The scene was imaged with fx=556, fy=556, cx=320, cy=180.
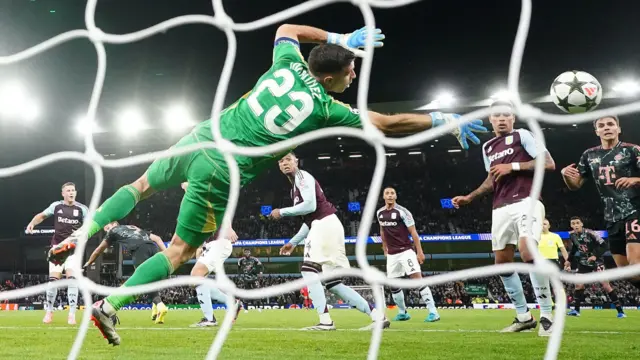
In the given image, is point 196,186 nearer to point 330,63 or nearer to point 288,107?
point 288,107

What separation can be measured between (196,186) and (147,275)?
54 centimetres

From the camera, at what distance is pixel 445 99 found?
20.5 metres

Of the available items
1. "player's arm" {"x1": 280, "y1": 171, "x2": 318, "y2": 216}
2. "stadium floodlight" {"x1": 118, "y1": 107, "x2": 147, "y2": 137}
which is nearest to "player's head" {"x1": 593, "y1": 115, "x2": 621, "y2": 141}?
"player's arm" {"x1": 280, "y1": 171, "x2": 318, "y2": 216}

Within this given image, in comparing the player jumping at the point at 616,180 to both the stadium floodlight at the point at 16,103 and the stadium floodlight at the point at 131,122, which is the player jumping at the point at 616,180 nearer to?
the stadium floodlight at the point at 16,103

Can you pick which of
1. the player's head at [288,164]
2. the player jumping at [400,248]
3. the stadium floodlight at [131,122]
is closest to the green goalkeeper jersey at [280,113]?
the player's head at [288,164]

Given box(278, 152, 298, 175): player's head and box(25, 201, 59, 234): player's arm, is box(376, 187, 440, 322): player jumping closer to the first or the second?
box(278, 152, 298, 175): player's head

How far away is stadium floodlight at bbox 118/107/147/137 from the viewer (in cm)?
2017

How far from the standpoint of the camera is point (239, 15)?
13109 millimetres

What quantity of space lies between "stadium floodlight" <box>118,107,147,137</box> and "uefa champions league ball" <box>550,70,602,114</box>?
17.8 m

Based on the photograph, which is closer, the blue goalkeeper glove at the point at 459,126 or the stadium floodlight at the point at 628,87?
the blue goalkeeper glove at the point at 459,126

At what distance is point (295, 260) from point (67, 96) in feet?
47.8

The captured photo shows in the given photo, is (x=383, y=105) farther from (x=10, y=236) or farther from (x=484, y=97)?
(x=10, y=236)

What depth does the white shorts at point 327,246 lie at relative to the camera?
558 cm

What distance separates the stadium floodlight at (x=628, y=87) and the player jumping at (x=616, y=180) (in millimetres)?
16248
